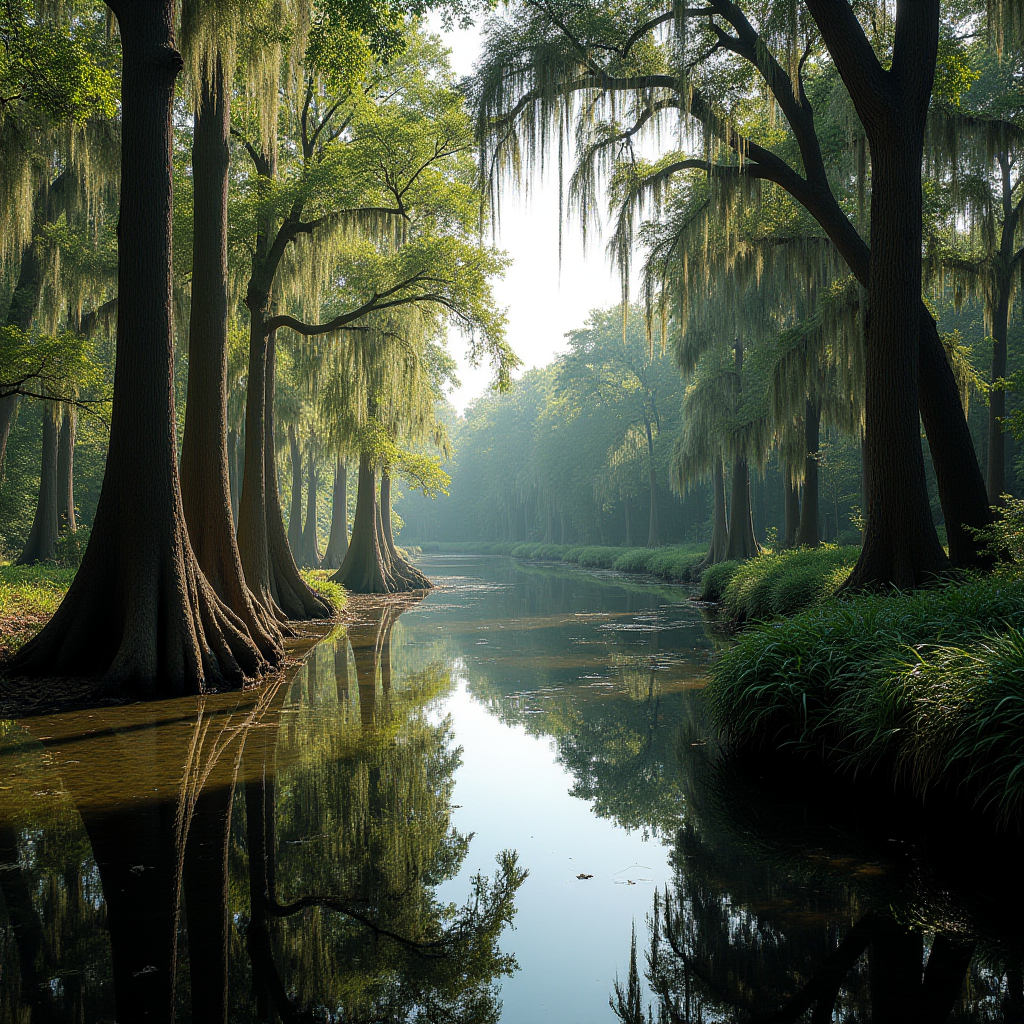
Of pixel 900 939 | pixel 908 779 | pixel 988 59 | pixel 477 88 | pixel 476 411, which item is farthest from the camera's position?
pixel 476 411

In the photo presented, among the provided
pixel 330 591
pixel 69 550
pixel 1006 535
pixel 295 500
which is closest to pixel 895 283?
pixel 1006 535

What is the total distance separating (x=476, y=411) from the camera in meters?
96.9

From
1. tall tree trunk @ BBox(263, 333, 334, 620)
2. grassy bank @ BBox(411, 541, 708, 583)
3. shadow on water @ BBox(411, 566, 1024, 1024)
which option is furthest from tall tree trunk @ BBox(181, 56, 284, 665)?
grassy bank @ BBox(411, 541, 708, 583)

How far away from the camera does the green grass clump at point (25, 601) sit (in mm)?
9047

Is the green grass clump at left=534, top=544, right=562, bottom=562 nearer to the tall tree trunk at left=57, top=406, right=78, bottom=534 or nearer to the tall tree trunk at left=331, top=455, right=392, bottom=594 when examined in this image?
the tall tree trunk at left=331, top=455, right=392, bottom=594

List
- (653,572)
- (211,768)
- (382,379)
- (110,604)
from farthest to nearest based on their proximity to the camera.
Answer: (653,572) < (382,379) < (110,604) < (211,768)

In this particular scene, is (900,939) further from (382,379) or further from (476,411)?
(476,411)

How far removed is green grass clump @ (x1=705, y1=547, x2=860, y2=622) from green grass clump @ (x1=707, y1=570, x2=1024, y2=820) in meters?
3.24

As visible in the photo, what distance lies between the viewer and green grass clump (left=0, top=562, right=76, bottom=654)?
905 centimetres

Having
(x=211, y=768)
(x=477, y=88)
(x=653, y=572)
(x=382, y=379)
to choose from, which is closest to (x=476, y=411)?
(x=653, y=572)

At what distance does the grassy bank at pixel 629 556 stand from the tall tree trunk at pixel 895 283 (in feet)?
62.7

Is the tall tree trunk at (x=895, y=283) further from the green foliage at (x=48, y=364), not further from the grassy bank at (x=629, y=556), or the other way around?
the grassy bank at (x=629, y=556)

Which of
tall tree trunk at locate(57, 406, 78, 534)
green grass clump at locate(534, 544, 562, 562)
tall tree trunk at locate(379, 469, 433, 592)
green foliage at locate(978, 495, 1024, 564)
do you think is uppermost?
tall tree trunk at locate(57, 406, 78, 534)

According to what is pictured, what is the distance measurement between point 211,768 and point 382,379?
1295 centimetres
